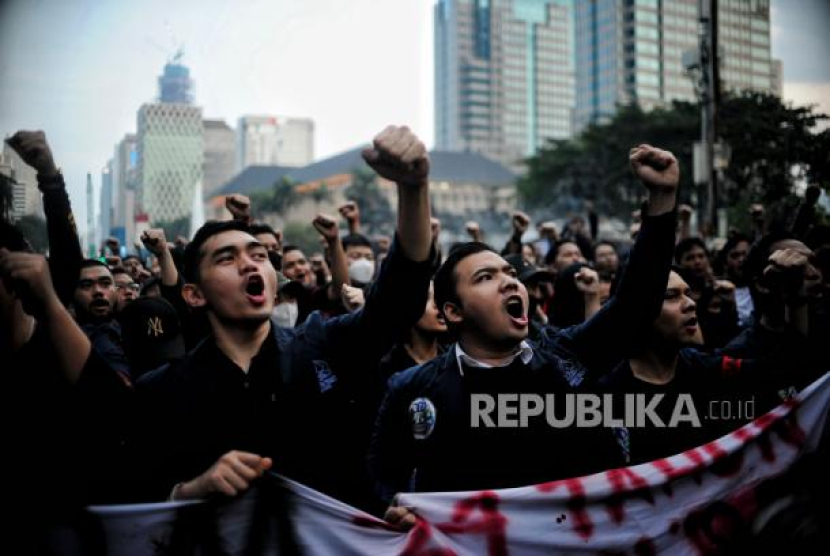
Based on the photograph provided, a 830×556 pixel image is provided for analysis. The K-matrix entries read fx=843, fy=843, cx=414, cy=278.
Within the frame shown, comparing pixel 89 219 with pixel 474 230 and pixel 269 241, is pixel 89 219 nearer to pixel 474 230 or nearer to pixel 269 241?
pixel 269 241

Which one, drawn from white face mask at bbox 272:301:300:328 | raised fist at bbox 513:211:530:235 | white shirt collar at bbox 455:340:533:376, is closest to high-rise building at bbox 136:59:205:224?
Result: white face mask at bbox 272:301:300:328

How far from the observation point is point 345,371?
2.69 metres

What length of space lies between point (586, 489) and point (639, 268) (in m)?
0.76

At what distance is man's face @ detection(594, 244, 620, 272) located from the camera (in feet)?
22.1

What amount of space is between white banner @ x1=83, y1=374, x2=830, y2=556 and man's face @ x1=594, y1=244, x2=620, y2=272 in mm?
3670

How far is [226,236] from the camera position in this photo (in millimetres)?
2822

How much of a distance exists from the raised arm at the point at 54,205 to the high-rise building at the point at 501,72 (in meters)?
149

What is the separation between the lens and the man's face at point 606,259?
265 inches

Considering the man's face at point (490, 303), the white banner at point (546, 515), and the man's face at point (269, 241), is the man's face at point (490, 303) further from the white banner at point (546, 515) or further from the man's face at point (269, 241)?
the man's face at point (269, 241)

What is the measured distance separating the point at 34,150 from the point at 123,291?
183 cm

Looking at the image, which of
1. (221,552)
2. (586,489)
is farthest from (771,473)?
(221,552)

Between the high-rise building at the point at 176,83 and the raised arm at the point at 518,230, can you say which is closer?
the high-rise building at the point at 176,83

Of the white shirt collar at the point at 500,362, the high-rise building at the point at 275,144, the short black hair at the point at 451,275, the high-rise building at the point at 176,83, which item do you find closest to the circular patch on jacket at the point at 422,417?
the white shirt collar at the point at 500,362

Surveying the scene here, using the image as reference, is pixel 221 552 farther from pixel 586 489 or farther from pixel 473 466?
pixel 586 489
